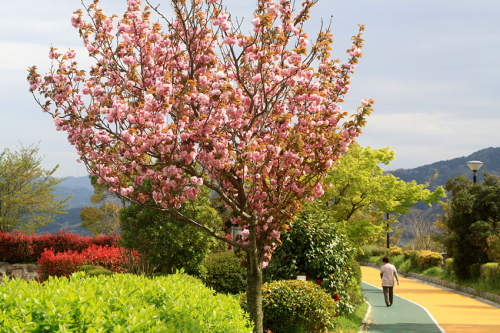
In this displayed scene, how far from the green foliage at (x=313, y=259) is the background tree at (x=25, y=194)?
2717 cm

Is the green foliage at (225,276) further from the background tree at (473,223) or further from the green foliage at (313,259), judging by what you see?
the background tree at (473,223)

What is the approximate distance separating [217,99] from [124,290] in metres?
2.96

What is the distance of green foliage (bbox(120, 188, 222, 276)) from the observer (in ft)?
48.0

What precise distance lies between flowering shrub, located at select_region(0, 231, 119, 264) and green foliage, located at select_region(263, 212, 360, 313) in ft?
47.9

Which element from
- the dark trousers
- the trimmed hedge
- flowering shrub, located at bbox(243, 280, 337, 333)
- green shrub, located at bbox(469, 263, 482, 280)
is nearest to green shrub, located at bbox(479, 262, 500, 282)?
green shrub, located at bbox(469, 263, 482, 280)

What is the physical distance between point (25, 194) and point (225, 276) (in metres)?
24.9

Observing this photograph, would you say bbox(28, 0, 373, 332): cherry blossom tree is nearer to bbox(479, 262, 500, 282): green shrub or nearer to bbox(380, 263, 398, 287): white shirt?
bbox(380, 263, 398, 287): white shirt

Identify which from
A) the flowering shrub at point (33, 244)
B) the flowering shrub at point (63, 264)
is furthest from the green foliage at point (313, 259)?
the flowering shrub at point (33, 244)

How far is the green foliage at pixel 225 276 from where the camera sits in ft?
52.1

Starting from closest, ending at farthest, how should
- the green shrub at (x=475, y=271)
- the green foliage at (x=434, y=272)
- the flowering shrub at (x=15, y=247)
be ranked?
the green shrub at (x=475, y=271) → the flowering shrub at (x=15, y=247) → the green foliage at (x=434, y=272)

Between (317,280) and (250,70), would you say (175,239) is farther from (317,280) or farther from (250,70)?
(250,70)

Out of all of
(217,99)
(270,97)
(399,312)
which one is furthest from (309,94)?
(399,312)

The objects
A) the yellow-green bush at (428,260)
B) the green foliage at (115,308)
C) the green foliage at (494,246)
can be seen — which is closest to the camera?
the green foliage at (115,308)

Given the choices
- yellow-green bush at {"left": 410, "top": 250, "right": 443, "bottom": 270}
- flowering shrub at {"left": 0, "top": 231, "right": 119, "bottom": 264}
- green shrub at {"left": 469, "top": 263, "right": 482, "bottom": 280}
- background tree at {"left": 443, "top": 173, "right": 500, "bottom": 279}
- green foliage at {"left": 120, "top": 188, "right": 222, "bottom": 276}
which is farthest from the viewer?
yellow-green bush at {"left": 410, "top": 250, "right": 443, "bottom": 270}
